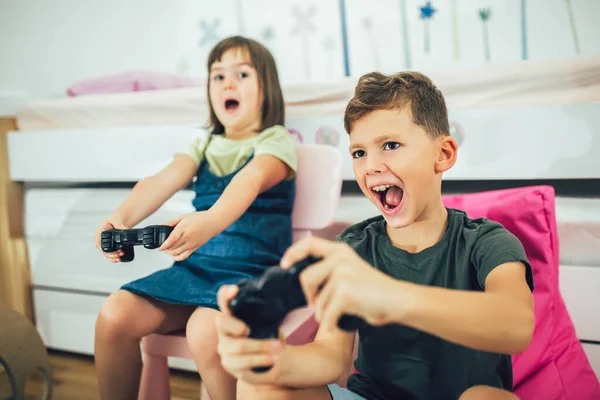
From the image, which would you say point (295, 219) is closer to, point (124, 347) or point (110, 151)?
point (124, 347)

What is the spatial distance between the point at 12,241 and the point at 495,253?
1180mm

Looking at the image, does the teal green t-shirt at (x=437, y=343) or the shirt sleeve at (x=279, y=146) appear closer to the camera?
the teal green t-shirt at (x=437, y=343)

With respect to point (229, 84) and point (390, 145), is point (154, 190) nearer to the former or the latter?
point (229, 84)

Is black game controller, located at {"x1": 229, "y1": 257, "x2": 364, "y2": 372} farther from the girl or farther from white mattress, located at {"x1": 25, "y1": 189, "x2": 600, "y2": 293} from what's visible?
white mattress, located at {"x1": 25, "y1": 189, "x2": 600, "y2": 293}

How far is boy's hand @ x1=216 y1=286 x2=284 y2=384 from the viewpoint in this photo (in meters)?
0.36

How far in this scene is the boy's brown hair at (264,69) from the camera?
82 cm

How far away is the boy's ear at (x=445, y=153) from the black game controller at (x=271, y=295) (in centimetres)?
21

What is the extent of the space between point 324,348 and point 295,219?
1.39 ft

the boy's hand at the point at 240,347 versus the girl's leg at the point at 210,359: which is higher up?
the boy's hand at the point at 240,347

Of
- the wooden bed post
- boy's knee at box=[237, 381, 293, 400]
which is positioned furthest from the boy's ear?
the wooden bed post

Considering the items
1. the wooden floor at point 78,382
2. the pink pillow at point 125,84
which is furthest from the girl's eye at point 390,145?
the pink pillow at point 125,84

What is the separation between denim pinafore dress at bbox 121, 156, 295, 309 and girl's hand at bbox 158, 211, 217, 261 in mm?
145

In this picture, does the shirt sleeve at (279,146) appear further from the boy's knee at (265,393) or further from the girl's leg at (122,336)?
the boy's knee at (265,393)

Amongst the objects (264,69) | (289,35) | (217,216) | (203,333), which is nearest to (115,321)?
(203,333)
